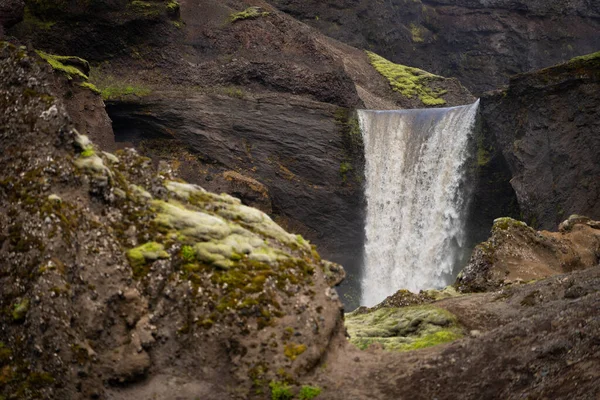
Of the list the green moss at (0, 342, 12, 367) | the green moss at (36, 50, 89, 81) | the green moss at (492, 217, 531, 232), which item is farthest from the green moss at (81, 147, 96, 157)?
the green moss at (492, 217, 531, 232)

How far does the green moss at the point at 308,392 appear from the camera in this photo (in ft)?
33.3

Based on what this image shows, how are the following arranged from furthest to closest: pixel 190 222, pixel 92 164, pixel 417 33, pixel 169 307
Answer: pixel 417 33
pixel 190 222
pixel 92 164
pixel 169 307

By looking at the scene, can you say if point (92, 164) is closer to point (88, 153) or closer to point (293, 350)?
point (88, 153)

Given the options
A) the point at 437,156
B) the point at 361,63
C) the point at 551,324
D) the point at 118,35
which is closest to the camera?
the point at 551,324

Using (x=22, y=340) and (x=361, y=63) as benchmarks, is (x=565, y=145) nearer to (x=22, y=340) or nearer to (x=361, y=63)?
(x=22, y=340)

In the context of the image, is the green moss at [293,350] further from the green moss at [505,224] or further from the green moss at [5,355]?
the green moss at [505,224]

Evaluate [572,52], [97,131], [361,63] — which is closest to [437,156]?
[97,131]

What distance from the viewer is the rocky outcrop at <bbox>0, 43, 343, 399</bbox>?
1005 cm

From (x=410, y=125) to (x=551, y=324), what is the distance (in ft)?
93.2

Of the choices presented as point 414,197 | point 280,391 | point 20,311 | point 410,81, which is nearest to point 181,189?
point 20,311

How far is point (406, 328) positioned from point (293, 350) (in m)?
6.87

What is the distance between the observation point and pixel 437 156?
119ft

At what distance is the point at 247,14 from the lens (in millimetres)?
45781

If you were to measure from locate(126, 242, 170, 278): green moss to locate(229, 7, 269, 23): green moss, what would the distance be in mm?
36230
